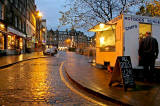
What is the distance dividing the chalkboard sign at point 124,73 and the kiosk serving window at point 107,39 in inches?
140

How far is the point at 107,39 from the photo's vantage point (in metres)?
10.3

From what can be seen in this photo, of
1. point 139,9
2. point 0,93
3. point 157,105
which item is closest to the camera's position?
point 157,105

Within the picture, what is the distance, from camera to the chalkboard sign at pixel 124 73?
18.0ft

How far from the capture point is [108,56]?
31.6ft

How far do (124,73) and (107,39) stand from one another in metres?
4.95

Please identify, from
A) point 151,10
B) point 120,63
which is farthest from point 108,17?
point 120,63

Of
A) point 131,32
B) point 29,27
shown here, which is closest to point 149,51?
point 131,32

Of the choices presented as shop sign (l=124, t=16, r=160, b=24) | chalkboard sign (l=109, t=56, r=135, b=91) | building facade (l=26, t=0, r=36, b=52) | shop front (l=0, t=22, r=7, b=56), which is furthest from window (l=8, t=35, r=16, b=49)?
chalkboard sign (l=109, t=56, r=135, b=91)

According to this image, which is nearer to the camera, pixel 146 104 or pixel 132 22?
pixel 146 104

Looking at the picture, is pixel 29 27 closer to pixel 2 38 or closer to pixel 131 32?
pixel 2 38

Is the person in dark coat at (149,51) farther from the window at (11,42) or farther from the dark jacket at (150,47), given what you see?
the window at (11,42)

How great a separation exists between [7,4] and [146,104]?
23.7 metres

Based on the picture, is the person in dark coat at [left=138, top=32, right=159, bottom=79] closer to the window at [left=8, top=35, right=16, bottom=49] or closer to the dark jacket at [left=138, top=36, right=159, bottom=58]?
the dark jacket at [left=138, top=36, right=159, bottom=58]

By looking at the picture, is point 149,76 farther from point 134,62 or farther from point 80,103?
point 80,103
